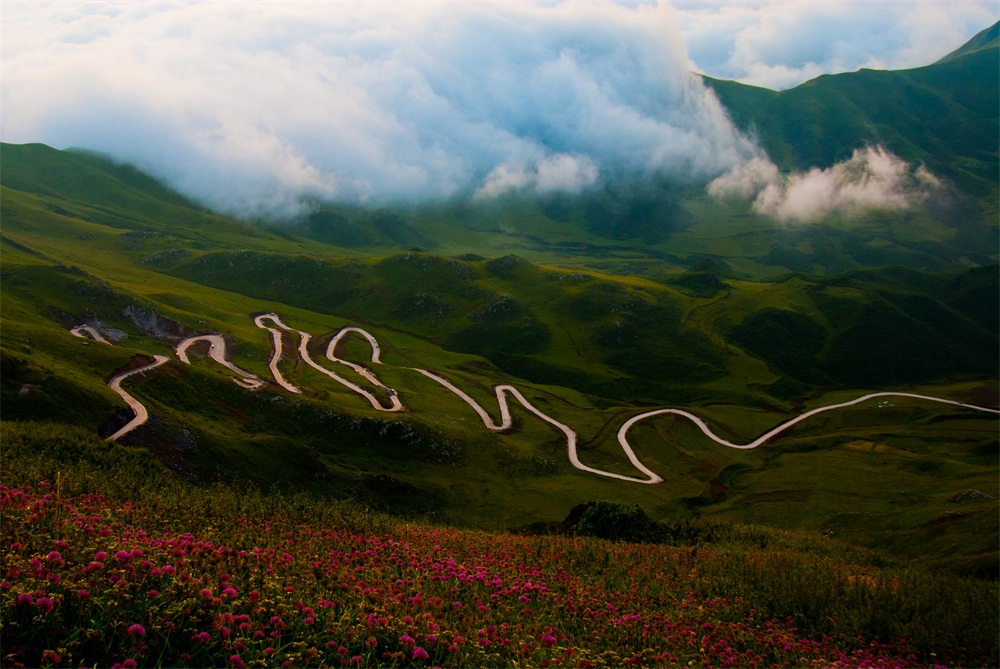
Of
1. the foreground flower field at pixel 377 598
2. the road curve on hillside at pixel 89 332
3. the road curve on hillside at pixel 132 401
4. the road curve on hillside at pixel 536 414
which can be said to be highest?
the foreground flower field at pixel 377 598

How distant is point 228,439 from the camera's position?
76062mm

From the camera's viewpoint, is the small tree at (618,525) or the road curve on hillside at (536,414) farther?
the road curve on hillside at (536,414)

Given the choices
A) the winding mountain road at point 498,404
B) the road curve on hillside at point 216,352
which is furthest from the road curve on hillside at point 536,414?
the road curve on hillside at point 216,352

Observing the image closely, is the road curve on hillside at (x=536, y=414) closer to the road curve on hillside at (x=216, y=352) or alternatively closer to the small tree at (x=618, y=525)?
the road curve on hillside at (x=216, y=352)

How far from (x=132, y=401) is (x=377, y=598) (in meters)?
73.5

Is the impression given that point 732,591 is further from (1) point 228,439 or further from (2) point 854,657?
(1) point 228,439

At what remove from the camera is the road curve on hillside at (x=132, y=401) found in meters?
65.2

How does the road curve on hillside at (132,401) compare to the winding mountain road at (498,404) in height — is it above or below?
above

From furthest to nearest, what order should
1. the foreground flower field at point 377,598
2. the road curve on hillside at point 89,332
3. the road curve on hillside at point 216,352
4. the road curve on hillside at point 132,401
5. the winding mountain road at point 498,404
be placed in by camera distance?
the road curve on hillside at point 216,352 → the road curve on hillside at point 89,332 → the winding mountain road at point 498,404 → the road curve on hillside at point 132,401 → the foreground flower field at point 377,598

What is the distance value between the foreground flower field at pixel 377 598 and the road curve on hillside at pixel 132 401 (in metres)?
32.3

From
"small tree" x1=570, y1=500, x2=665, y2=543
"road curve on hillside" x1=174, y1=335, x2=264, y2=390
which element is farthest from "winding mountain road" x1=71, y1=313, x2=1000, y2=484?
"small tree" x1=570, y1=500, x2=665, y2=543

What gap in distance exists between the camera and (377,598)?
1717 centimetres

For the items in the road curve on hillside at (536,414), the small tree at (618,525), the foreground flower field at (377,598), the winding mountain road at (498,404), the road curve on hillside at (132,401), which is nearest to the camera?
the foreground flower field at (377,598)

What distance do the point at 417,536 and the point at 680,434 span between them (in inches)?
6120
